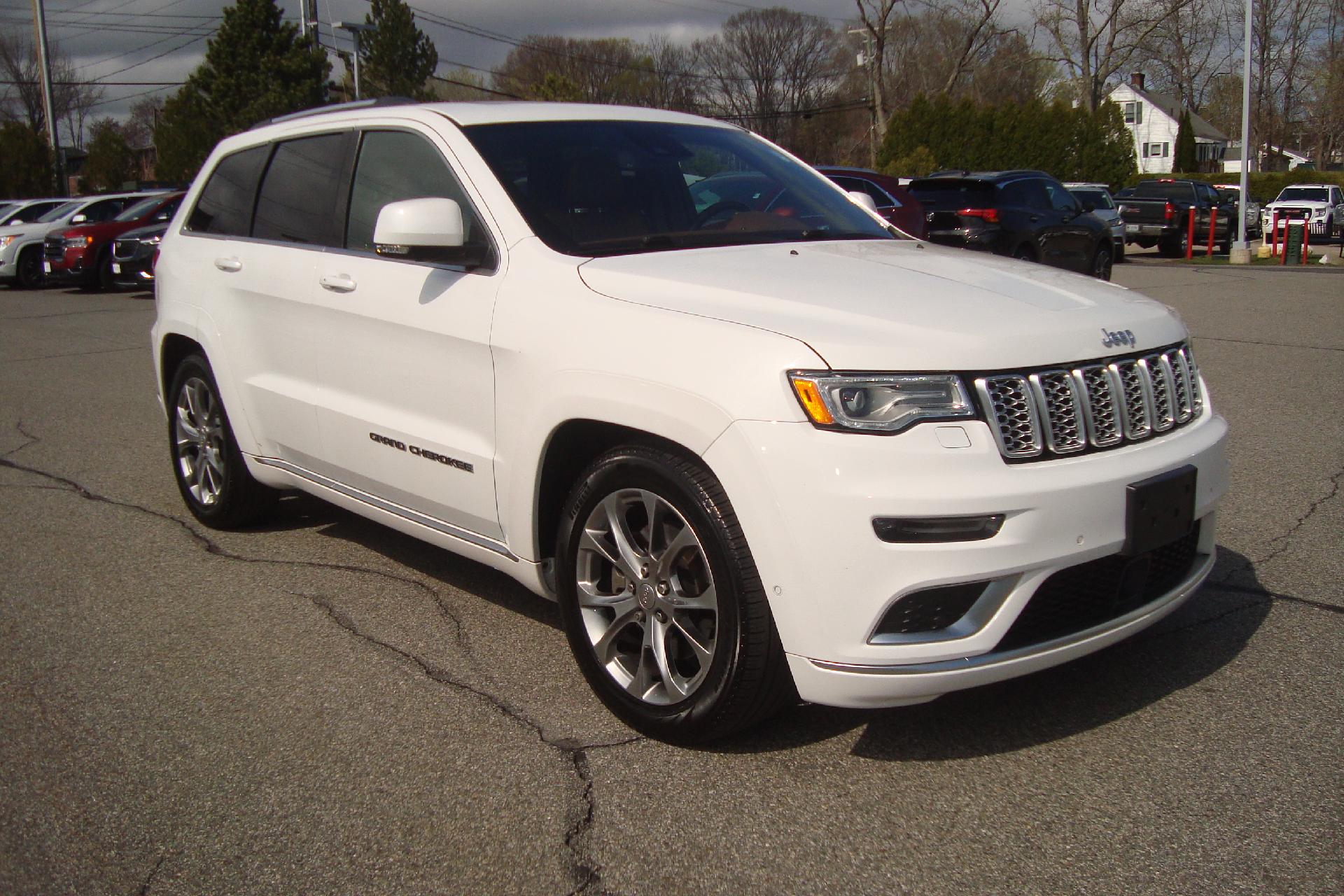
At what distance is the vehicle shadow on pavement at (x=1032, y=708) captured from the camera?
341 cm

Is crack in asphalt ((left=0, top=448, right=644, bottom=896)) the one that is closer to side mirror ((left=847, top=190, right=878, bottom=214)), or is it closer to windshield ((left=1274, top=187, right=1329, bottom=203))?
side mirror ((left=847, top=190, right=878, bottom=214))

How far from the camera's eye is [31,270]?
2489cm

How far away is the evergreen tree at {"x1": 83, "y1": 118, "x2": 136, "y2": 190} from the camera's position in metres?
51.4

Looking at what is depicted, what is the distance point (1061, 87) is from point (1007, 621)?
75.4 metres

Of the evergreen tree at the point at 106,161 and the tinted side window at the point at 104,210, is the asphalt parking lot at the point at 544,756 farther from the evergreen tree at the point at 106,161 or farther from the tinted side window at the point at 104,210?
the evergreen tree at the point at 106,161

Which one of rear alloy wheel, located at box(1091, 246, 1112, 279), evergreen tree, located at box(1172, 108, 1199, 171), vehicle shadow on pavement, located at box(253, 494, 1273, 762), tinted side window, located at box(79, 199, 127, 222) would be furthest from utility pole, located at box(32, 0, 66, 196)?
evergreen tree, located at box(1172, 108, 1199, 171)

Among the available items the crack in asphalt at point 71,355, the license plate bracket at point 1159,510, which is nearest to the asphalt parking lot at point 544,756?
the license plate bracket at point 1159,510

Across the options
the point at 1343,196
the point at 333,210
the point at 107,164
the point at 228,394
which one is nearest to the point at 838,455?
the point at 333,210

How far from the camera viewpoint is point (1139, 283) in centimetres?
1972

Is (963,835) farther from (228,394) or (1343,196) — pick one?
(1343,196)

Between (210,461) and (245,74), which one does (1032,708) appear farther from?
(245,74)

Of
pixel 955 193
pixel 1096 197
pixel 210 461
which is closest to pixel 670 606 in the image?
pixel 210 461

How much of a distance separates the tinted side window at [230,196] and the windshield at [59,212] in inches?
820

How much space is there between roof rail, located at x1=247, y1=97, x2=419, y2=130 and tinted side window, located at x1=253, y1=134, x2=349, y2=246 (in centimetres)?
15
